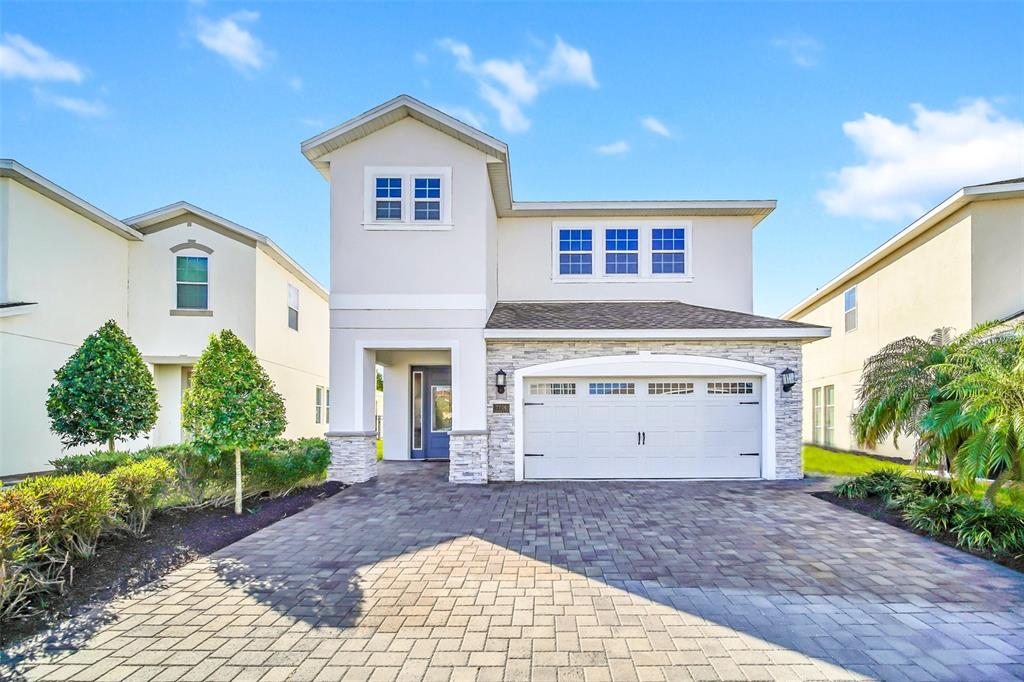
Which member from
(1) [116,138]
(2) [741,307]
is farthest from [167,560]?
(2) [741,307]

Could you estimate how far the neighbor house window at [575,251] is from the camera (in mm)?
13648

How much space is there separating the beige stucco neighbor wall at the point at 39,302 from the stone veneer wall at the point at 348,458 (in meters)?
6.29

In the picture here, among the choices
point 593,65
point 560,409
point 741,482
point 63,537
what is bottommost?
point 741,482

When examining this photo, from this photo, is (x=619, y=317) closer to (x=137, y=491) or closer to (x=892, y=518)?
(x=892, y=518)

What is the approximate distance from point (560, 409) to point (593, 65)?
857 centimetres

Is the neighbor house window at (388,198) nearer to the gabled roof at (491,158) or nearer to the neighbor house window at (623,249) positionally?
the gabled roof at (491,158)

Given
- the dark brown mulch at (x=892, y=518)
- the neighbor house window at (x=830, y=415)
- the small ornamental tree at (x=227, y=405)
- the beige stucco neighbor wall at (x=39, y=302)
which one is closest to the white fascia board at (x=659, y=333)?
the dark brown mulch at (x=892, y=518)

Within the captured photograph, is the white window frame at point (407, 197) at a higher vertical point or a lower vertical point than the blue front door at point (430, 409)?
higher

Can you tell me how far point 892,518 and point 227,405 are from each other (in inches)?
391

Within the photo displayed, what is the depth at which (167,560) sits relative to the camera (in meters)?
5.79

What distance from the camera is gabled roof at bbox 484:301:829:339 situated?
10945 mm

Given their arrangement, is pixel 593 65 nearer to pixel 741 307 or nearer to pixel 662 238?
pixel 662 238

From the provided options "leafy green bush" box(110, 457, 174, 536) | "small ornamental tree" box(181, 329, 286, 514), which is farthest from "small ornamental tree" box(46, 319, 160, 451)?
"leafy green bush" box(110, 457, 174, 536)

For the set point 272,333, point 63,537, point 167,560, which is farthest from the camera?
point 272,333
